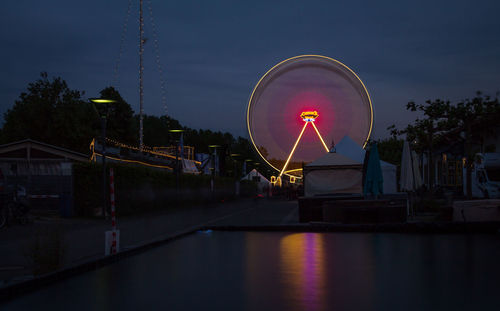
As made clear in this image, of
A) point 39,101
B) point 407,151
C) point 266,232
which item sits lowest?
point 266,232

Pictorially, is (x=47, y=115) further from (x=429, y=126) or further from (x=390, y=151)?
(x=390, y=151)

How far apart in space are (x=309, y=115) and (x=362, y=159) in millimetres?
14254

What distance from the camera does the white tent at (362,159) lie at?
3139 cm

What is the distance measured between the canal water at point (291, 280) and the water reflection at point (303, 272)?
12mm

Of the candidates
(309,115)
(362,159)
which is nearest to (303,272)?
(362,159)

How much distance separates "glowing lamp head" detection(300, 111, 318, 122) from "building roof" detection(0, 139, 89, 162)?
21439 millimetres

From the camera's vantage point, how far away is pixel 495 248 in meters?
10.9

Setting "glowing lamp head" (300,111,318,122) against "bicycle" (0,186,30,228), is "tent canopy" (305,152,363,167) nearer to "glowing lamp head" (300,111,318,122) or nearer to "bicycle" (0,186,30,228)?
"glowing lamp head" (300,111,318,122)

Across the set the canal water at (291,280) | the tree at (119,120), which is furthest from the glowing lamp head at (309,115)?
the canal water at (291,280)

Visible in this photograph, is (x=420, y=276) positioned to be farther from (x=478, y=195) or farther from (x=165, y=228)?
(x=478, y=195)

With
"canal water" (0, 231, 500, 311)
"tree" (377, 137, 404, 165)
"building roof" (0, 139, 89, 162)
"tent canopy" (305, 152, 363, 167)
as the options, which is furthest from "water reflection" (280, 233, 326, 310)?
"tree" (377, 137, 404, 165)

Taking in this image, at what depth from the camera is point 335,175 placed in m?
31.1

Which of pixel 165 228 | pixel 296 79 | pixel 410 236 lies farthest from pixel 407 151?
pixel 296 79

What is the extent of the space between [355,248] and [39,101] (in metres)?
39.3
